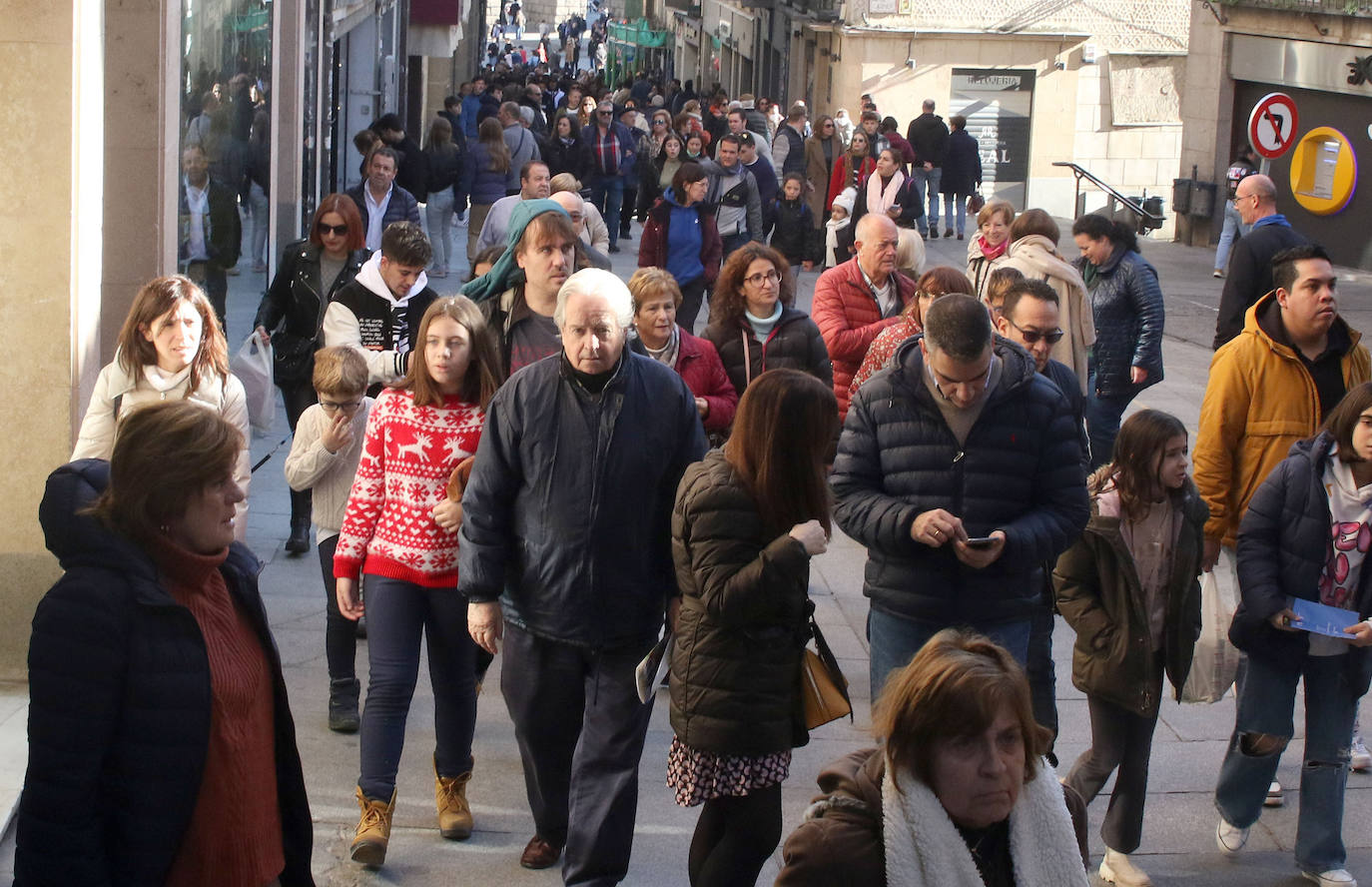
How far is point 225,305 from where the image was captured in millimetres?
10336

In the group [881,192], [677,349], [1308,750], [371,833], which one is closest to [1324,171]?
[881,192]

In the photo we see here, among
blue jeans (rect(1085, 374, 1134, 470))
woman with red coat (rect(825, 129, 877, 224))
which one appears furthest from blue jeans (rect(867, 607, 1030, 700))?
woman with red coat (rect(825, 129, 877, 224))

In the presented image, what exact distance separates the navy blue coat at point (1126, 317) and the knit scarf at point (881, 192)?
7787mm

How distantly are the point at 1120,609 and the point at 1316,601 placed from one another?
0.64 metres

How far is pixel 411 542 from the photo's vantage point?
199 inches

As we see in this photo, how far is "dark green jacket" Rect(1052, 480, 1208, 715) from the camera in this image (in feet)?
16.0

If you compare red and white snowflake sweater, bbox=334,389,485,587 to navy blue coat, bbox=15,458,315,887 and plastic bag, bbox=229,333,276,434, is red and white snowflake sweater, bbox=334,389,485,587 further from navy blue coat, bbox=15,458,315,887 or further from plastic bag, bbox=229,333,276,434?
plastic bag, bbox=229,333,276,434

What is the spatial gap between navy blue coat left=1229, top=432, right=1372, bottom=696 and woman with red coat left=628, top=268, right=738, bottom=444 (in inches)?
81.2

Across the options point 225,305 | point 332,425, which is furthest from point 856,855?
point 225,305

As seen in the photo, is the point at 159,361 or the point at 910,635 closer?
the point at 910,635

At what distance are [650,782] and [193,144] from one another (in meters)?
5.13

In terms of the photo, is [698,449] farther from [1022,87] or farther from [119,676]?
[1022,87]

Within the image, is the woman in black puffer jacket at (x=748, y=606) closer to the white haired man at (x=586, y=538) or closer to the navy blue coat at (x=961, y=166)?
the white haired man at (x=586, y=538)

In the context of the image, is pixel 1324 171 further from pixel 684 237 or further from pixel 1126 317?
pixel 1126 317
